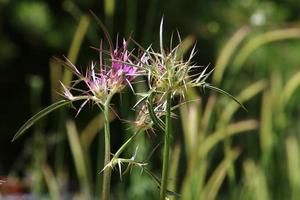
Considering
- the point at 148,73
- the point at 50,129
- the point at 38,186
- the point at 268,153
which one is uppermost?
the point at 148,73

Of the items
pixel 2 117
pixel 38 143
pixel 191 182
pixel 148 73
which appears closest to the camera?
pixel 148 73

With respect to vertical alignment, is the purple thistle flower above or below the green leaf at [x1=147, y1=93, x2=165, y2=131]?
above

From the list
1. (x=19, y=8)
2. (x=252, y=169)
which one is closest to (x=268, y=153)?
(x=252, y=169)

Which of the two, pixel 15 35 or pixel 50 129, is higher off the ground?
pixel 15 35

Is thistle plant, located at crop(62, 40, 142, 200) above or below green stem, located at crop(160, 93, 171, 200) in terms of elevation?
above

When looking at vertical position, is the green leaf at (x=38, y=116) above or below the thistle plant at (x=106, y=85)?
below

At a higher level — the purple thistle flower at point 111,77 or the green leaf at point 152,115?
the purple thistle flower at point 111,77

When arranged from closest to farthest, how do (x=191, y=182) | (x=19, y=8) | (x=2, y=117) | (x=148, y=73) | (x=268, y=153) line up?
(x=148, y=73) < (x=191, y=182) < (x=268, y=153) < (x=19, y=8) < (x=2, y=117)

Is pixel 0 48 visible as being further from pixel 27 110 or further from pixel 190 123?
pixel 190 123

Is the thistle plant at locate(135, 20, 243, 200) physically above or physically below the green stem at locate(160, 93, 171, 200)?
above

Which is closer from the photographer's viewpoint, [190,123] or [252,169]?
[190,123]

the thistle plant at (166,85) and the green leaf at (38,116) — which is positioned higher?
the thistle plant at (166,85)
